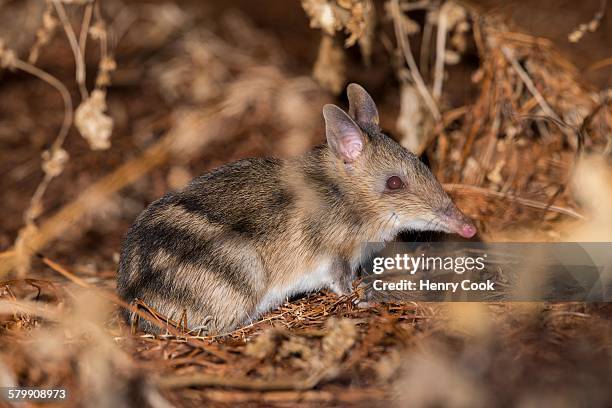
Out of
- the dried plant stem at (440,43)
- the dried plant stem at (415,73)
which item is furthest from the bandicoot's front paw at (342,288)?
the dried plant stem at (440,43)

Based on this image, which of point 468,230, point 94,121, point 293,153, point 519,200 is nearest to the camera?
point 468,230

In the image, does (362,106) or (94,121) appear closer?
(362,106)

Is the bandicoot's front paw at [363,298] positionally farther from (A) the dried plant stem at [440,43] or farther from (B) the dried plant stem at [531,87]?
(A) the dried plant stem at [440,43]

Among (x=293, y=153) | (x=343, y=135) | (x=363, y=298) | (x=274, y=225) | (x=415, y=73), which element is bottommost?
(x=363, y=298)

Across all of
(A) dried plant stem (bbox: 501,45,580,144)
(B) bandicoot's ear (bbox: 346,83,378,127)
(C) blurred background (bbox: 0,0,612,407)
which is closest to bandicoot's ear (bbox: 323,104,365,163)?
(B) bandicoot's ear (bbox: 346,83,378,127)

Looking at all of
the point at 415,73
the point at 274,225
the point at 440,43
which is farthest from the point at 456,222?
the point at 440,43

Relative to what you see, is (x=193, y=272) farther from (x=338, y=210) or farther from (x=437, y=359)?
(x=437, y=359)

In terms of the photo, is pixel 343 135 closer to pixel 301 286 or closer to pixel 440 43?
pixel 301 286

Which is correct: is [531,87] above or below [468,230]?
above

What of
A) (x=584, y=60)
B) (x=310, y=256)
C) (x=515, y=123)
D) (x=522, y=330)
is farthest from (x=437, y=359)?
(x=584, y=60)
